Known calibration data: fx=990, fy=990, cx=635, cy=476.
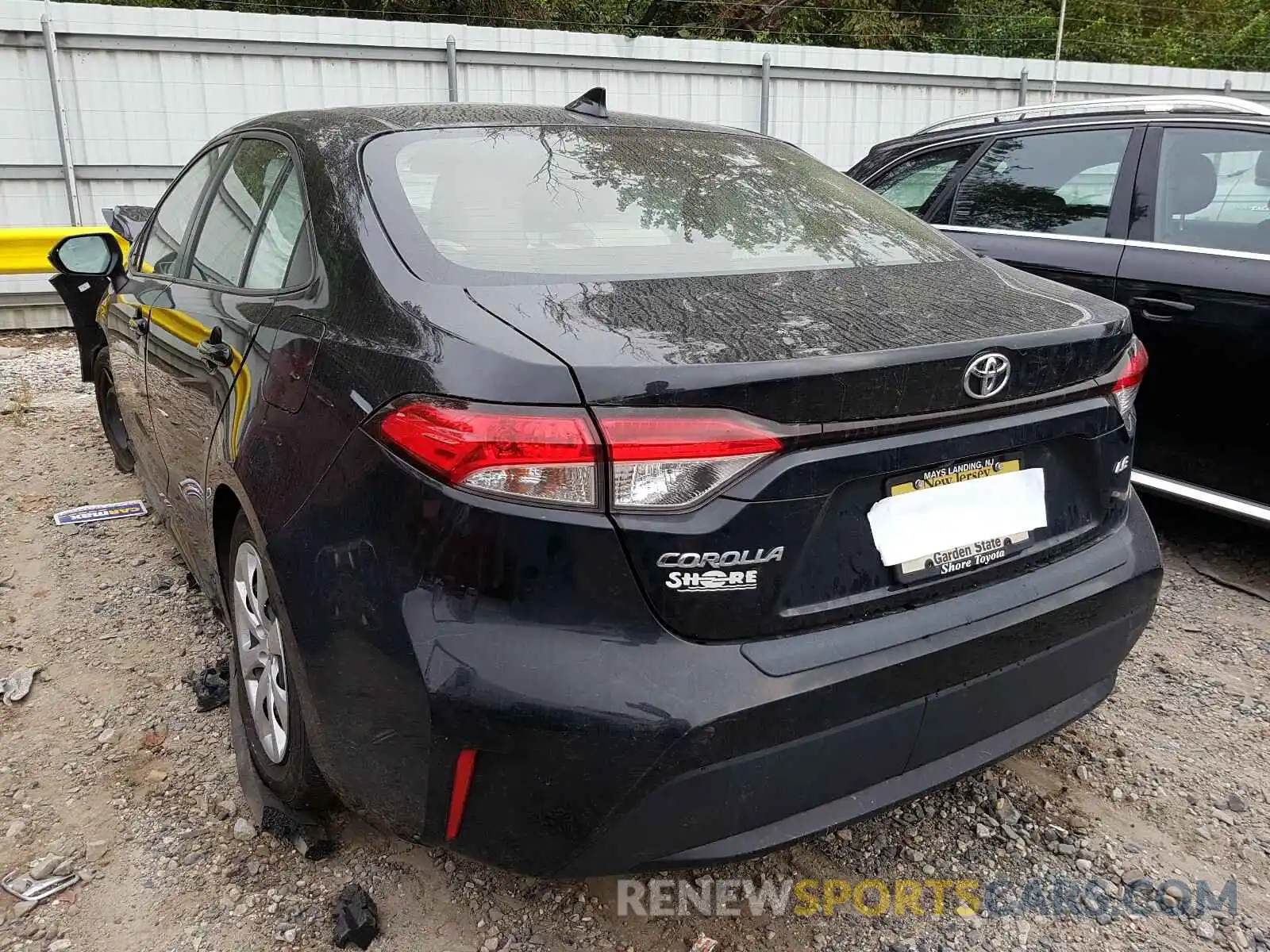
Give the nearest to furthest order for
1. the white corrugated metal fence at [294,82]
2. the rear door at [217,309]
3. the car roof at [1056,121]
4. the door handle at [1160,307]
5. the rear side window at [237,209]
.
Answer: the rear door at [217,309] < the rear side window at [237,209] < the door handle at [1160,307] < the car roof at [1056,121] < the white corrugated metal fence at [294,82]

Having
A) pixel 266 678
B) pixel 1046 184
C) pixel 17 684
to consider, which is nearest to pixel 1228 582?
pixel 1046 184

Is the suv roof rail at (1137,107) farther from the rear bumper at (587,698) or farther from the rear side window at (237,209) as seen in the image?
the rear side window at (237,209)

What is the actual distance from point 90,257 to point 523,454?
8.91ft

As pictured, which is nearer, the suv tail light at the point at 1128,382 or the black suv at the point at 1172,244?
the suv tail light at the point at 1128,382

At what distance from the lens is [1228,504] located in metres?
3.35

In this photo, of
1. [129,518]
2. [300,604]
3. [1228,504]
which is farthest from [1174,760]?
[129,518]

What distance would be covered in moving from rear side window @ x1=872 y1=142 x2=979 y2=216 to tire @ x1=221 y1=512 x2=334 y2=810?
129 inches

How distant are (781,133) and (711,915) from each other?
11050 mm

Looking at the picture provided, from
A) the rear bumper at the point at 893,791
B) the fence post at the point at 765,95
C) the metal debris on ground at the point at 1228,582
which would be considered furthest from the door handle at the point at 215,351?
the fence post at the point at 765,95

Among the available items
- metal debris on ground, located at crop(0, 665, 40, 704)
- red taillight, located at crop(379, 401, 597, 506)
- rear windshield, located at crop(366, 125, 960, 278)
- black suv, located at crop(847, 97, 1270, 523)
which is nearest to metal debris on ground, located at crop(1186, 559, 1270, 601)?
black suv, located at crop(847, 97, 1270, 523)

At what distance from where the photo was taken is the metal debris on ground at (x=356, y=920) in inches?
76.3

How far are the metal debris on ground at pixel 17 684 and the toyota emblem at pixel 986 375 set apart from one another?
272 cm

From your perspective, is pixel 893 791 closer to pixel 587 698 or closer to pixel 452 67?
pixel 587 698

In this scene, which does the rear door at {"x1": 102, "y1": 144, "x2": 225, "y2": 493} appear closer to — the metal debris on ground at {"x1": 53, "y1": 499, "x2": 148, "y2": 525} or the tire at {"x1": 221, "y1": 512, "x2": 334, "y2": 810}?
the metal debris on ground at {"x1": 53, "y1": 499, "x2": 148, "y2": 525}
